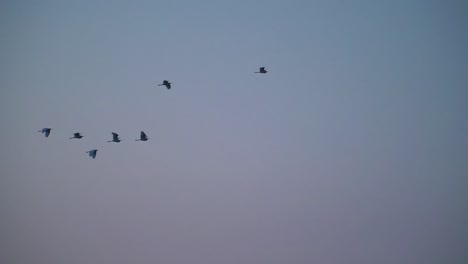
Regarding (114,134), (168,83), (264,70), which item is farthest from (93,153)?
(264,70)

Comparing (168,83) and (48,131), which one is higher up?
(168,83)

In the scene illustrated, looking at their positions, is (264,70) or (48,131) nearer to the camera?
(48,131)

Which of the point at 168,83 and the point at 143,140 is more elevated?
the point at 168,83

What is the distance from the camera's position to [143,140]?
28344mm

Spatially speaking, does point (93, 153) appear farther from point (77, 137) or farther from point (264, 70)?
point (264, 70)

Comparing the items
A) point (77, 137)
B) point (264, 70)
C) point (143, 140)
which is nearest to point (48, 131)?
point (77, 137)

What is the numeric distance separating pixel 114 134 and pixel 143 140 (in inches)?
75.5

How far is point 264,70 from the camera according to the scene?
2758cm

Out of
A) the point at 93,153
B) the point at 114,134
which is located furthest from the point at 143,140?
the point at 93,153

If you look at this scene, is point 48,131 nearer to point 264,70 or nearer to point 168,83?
point 168,83

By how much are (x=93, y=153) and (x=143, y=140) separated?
3673mm

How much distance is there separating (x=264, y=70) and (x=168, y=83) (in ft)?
16.1

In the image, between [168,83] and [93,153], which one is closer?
[93,153]

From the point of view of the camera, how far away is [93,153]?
992 inches
